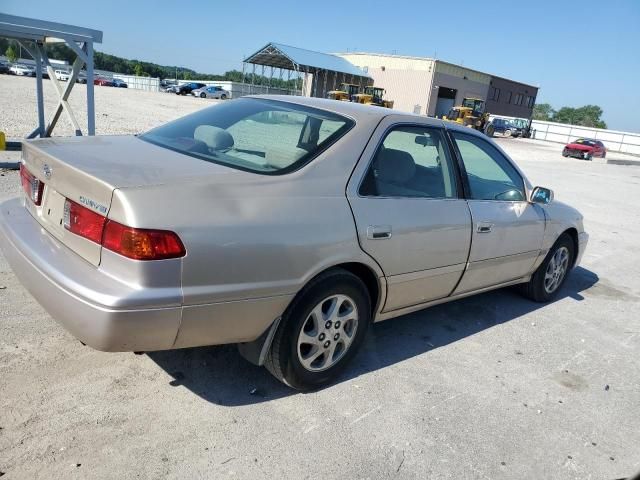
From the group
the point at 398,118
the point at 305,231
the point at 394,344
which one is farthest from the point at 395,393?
the point at 398,118

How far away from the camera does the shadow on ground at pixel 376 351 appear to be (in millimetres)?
2953

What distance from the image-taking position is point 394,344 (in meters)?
3.76

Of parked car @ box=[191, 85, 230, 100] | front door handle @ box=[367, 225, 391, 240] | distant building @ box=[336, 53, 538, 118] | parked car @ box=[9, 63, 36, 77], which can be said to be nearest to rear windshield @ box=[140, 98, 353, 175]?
front door handle @ box=[367, 225, 391, 240]

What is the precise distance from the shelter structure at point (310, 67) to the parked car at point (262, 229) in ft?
160

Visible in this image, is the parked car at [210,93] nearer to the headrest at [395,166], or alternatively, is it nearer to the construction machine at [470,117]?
the construction machine at [470,117]

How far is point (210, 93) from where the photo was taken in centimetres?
5972

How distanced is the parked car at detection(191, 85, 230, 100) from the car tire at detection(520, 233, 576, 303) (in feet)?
190

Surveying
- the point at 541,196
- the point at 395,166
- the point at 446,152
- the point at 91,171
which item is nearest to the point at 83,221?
the point at 91,171

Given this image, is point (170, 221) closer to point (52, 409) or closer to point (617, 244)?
point (52, 409)

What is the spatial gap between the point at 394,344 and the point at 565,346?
1.47 metres

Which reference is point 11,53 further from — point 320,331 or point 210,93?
point 320,331

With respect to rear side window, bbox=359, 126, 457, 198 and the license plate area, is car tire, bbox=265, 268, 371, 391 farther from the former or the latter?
the license plate area

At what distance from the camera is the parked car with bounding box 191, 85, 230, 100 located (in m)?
59.4

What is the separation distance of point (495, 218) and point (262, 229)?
2125 millimetres
